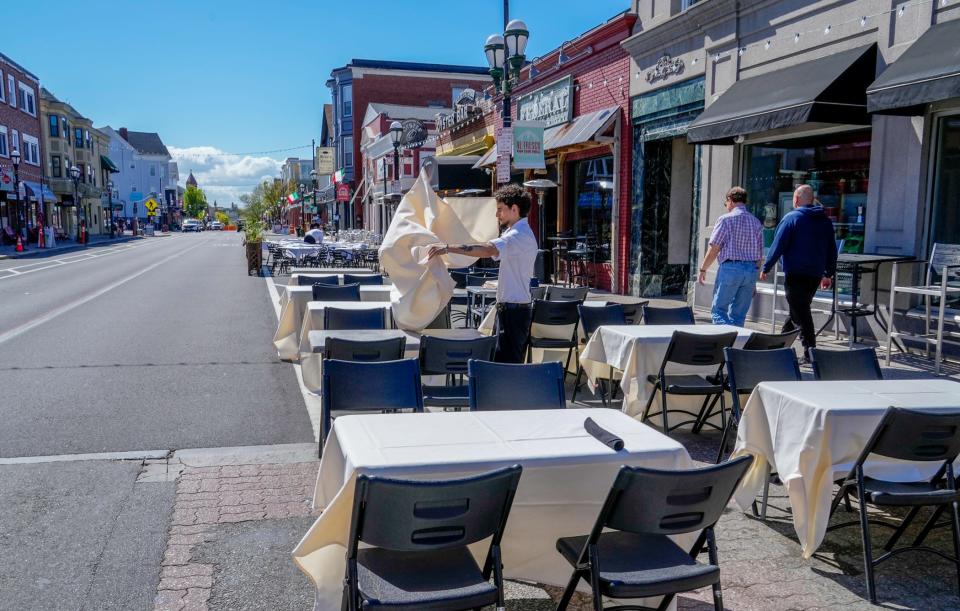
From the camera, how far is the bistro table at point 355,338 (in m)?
6.02

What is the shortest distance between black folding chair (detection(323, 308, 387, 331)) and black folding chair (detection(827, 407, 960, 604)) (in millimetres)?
4531

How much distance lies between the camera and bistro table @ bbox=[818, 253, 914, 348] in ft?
29.0

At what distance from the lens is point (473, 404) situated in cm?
437

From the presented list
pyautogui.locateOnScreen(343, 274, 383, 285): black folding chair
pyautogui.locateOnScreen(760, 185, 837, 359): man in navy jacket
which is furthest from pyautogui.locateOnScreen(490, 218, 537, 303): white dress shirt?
pyautogui.locateOnScreen(343, 274, 383, 285): black folding chair

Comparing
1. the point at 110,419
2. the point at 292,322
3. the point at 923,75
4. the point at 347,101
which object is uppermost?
the point at 347,101

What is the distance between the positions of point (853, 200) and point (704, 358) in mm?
5672

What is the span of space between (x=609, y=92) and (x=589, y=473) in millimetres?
14403

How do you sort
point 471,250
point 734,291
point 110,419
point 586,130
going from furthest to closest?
point 586,130 → point 734,291 → point 110,419 → point 471,250

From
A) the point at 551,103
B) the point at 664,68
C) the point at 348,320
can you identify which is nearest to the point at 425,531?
the point at 348,320

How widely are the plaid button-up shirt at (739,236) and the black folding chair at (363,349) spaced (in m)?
4.50

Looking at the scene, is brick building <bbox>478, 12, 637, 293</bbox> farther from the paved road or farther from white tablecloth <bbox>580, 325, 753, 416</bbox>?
white tablecloth <bbox>580, 325, 753, 416</bbox>

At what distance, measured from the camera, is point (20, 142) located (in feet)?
160

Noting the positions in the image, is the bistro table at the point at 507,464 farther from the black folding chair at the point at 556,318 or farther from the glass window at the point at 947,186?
the glass window at the point at 947,186

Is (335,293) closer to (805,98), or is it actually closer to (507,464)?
(805,98)
